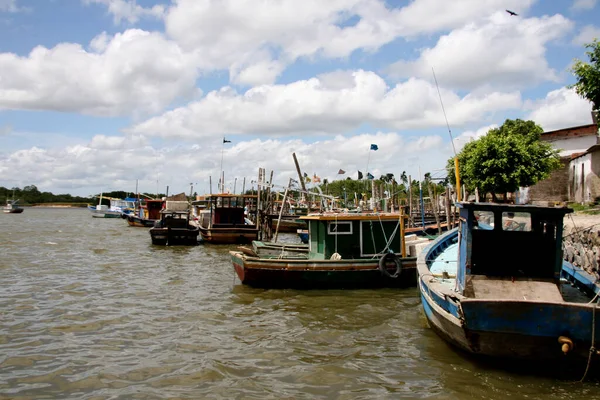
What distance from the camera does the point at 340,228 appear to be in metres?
14.5

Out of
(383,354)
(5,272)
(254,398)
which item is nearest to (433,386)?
(383,354)

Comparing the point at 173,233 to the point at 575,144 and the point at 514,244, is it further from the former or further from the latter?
the point at 575,144

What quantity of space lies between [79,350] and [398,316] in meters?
6.62

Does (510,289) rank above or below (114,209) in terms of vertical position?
below

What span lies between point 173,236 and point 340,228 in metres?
15.5

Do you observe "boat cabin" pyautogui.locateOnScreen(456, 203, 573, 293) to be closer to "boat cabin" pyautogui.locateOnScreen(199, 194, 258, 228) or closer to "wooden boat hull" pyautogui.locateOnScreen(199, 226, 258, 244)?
"wooden boat hull" pyautogui.locateOnScreen(199, 226, 258, 244)

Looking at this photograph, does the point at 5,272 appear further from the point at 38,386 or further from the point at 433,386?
the point at 433,386

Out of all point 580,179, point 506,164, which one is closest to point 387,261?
point 506,164

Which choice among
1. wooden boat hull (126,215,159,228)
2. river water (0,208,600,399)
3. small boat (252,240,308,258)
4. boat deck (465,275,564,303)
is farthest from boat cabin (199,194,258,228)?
boat deck (465,275,564,303)

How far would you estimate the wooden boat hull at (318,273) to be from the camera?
13695 mm

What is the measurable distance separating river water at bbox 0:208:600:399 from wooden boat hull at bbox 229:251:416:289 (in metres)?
0.36

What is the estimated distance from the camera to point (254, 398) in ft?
21.9

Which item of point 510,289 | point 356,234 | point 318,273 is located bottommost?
point 318,273

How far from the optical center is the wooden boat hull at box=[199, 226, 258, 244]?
94.4 feet
